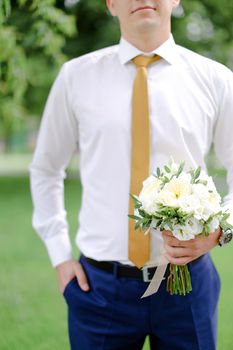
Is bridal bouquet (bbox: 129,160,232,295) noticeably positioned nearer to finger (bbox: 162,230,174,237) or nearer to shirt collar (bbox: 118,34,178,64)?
finger (bbox: 162,230,174,237)

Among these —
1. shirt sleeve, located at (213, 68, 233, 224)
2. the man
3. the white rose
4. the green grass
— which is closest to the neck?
the man

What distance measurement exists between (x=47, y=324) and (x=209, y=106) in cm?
421

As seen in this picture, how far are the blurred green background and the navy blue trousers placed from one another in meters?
0.56

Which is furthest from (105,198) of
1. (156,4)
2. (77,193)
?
(77,193)

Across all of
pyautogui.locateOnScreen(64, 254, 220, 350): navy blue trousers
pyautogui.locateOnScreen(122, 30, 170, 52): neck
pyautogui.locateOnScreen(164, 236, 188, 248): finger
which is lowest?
pyautogui.locateOnScreen(64, 254, 220, 350): navy blue trousers

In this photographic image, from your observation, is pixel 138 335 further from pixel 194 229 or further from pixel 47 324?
pixel 47 324

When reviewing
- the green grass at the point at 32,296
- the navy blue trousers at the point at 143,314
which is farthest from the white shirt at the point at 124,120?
the green grass at the point at 32,296

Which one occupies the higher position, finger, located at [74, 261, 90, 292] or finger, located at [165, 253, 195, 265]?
finger, located at [165, 253, 195, 265]

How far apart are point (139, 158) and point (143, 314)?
688 mm

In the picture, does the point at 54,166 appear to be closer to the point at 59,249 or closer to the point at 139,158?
the point at 59,249

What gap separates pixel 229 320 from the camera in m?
Result: 6.66

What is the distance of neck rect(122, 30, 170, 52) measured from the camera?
2947mm

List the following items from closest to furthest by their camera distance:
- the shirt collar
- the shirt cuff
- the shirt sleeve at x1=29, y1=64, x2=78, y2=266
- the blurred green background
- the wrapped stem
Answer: the wrapped stem
the shirt collar
the shirt sleeve at x1=29, y1=64, x2=78, y2=266
the shirt cuff
the blurred green background

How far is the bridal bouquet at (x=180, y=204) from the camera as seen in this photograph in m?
2.50
